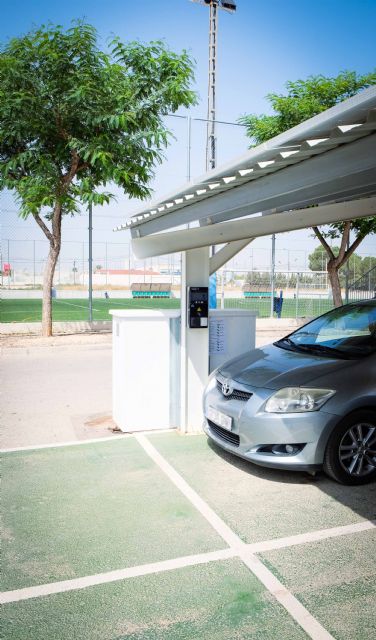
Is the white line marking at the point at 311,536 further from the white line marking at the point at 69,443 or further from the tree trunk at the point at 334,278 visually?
the tree trunk at the point at 334,278

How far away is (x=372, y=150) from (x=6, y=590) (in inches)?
123

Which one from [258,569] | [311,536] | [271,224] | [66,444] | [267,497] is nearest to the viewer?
[258,569]

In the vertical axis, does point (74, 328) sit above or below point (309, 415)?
below

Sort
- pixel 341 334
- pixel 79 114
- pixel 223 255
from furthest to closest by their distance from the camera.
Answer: pixel 79 114, pixel 223 255, pixel 341 334

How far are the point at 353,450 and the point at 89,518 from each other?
217cm

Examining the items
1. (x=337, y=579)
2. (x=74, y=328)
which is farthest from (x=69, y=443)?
(x=74, y=328)

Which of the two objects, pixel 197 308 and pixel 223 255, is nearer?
pixel 197 308

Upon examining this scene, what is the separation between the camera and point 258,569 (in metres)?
2.99

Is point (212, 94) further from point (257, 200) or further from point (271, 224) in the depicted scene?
point (257, 200)

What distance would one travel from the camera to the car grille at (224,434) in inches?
171

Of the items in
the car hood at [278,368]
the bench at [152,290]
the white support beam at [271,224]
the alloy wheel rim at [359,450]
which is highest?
the white support beam at [271,224]

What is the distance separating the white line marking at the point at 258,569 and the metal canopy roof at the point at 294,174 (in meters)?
2.33

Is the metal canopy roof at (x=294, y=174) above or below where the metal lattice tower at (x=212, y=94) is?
below

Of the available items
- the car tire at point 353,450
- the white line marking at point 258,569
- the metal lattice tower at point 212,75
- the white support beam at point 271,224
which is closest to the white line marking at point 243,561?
the white line marking at point 258,569
